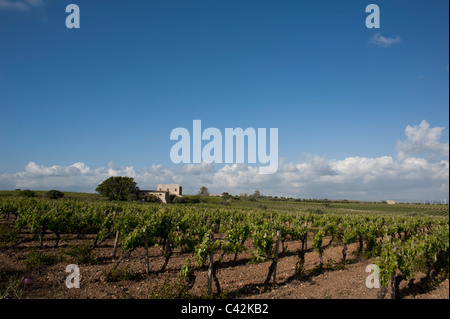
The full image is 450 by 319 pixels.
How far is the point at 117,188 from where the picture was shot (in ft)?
197

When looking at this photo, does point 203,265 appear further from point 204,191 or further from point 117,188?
point 204,191

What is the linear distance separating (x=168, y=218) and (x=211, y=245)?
5.01m

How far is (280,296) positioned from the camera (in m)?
7.72

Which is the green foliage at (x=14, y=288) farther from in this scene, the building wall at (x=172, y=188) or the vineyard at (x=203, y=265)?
the building wall at (x=172, y=188)

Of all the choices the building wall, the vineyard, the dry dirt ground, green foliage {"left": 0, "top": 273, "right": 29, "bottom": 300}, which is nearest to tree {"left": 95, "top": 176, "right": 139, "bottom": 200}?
the building wall

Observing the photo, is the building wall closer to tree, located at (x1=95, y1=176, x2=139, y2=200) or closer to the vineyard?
tree, located at (x1=95, y1=176, x2=139, y2=200)

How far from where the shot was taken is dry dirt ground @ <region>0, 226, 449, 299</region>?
7.71 meters

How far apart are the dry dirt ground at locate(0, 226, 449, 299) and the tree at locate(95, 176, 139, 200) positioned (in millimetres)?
47823

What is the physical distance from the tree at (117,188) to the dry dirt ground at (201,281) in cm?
4782

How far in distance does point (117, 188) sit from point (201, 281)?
56.9m

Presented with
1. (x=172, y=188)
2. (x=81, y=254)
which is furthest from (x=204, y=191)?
(x=81, y=254)
